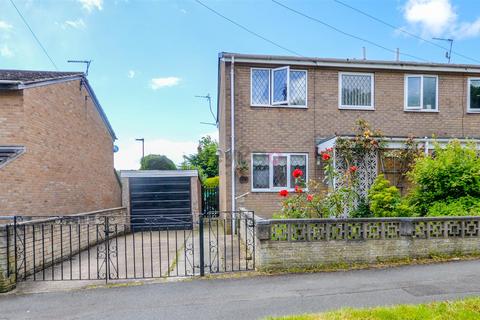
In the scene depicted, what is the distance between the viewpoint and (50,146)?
31.2 ft

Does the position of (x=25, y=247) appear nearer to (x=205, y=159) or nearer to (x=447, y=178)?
(x=447, y=178)

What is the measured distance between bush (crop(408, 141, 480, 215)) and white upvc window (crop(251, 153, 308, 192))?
11.9 ft

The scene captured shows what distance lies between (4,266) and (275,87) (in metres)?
8.81

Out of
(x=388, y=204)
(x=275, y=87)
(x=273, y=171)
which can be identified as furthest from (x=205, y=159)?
(x=388, y=204)

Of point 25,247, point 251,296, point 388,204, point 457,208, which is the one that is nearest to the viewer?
point 251,296

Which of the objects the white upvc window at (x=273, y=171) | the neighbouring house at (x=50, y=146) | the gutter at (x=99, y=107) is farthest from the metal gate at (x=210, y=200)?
the white upvc window at (x=273, y=171)

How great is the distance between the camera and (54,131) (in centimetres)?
977

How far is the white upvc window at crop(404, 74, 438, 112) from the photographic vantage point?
11375mm

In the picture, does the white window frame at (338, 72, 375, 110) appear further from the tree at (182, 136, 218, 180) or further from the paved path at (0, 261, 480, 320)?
the tree at (182, 136, 218, 180)

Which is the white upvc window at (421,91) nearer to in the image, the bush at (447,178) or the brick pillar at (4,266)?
the bush at (447,178)

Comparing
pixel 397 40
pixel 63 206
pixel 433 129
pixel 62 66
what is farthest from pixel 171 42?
pixel 433 129

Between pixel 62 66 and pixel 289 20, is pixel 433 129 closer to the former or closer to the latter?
pixel 289 20

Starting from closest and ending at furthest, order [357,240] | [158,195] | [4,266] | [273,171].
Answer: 1. [4,266]
2. [357,240]
3. [273,171]
4. [158,195]

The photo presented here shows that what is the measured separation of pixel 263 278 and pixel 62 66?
42.7 ft
